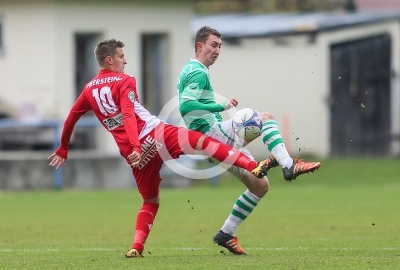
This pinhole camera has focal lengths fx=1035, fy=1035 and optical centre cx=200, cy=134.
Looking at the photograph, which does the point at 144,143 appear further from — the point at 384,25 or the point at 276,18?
the point at 276,18

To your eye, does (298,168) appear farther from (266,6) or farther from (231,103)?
(266,6)

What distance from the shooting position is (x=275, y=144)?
34.2 ft

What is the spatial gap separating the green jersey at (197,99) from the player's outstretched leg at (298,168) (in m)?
0.92

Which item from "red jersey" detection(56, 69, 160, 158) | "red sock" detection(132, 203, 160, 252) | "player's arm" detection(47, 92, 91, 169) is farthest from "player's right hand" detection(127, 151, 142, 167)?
"player's arm" detection(47, 92, 91, 169)

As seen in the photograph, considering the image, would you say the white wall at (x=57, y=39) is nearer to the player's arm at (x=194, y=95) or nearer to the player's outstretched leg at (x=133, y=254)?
the player's outstretched leg at (x=133, y=254)

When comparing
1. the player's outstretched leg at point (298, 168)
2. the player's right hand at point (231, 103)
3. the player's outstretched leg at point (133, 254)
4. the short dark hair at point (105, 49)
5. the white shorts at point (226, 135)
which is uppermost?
the short dark hair at point (105, 49)

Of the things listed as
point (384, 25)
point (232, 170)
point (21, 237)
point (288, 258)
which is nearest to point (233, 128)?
point (232, 170)

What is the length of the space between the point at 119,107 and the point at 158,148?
0.58 meters

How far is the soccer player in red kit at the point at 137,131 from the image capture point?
1038 cm

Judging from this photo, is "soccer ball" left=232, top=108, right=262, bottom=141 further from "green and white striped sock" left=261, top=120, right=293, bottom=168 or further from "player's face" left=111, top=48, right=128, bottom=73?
"player's face" left=111, top=48, right=128, bottom=73

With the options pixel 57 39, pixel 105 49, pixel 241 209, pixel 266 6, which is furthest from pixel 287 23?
pixel 105 49

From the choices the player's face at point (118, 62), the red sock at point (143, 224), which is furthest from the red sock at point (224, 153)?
the player's face at point (118, 62)

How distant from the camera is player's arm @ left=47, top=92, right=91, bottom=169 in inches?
424

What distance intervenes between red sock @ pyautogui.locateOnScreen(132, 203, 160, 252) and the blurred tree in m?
33.9
